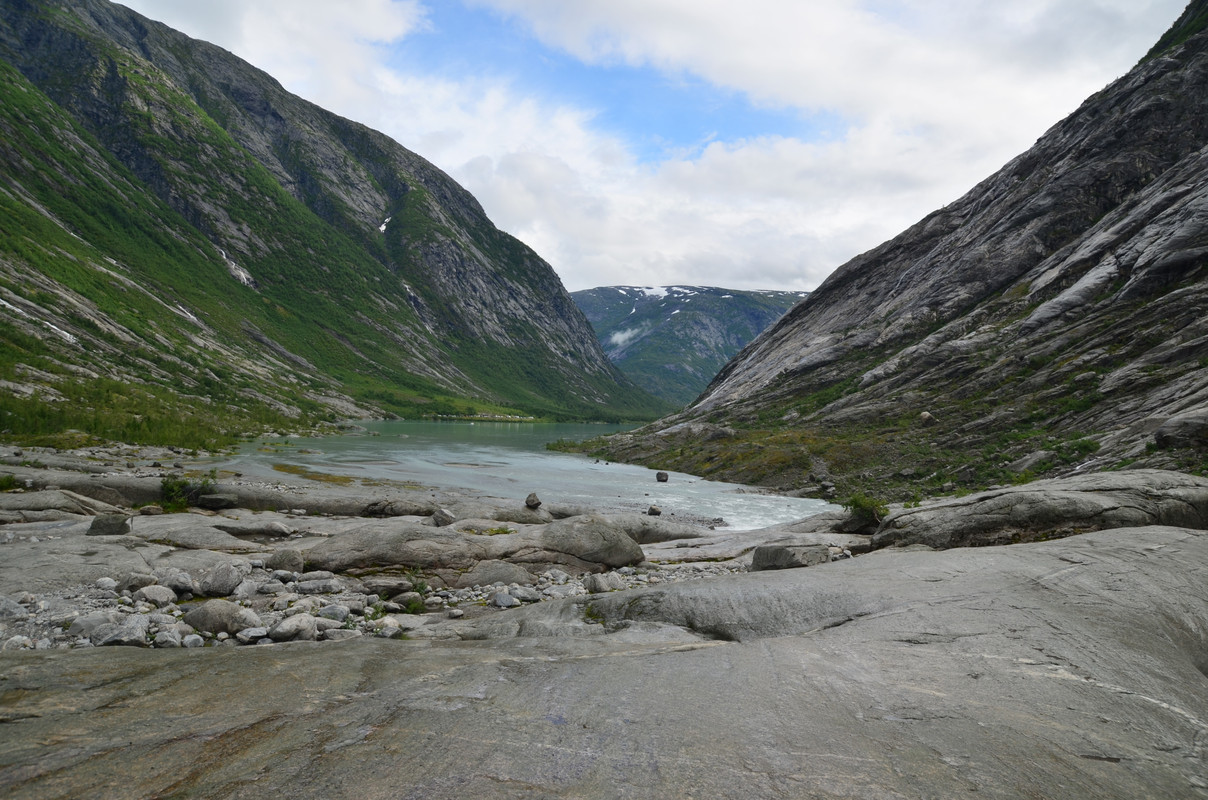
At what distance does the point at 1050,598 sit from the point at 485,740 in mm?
11676

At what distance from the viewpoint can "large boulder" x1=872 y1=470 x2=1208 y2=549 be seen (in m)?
16.7

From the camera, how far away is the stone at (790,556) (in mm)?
19375

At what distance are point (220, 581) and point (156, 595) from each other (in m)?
1.99

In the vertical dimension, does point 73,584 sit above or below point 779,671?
below

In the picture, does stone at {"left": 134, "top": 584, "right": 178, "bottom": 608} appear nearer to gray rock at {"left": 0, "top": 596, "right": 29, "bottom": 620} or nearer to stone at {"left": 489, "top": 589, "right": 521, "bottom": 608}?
gray rock at {"left": 0, "top": 596, "right": 29, "bottom": 620}

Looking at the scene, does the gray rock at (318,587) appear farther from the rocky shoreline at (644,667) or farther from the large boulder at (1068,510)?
the large boulder at (1068,510)

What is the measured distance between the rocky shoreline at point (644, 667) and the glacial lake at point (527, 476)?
2479 cm

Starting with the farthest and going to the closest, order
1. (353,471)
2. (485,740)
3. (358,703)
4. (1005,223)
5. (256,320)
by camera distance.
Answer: (256,320)
(1005,223)
(353,471)
(358,703)
(485,740)

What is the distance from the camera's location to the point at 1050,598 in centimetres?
1146

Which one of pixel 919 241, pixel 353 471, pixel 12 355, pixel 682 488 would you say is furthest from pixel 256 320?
pixel 919 241

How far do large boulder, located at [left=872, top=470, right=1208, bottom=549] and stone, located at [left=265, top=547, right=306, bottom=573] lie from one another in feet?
72.5

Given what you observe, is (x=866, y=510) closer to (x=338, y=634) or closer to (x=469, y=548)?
(x=469, y=548)

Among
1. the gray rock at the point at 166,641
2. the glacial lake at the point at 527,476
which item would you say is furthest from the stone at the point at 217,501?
the gray rock at the point at 166,641

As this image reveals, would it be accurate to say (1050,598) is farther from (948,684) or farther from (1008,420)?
(1008,420)
